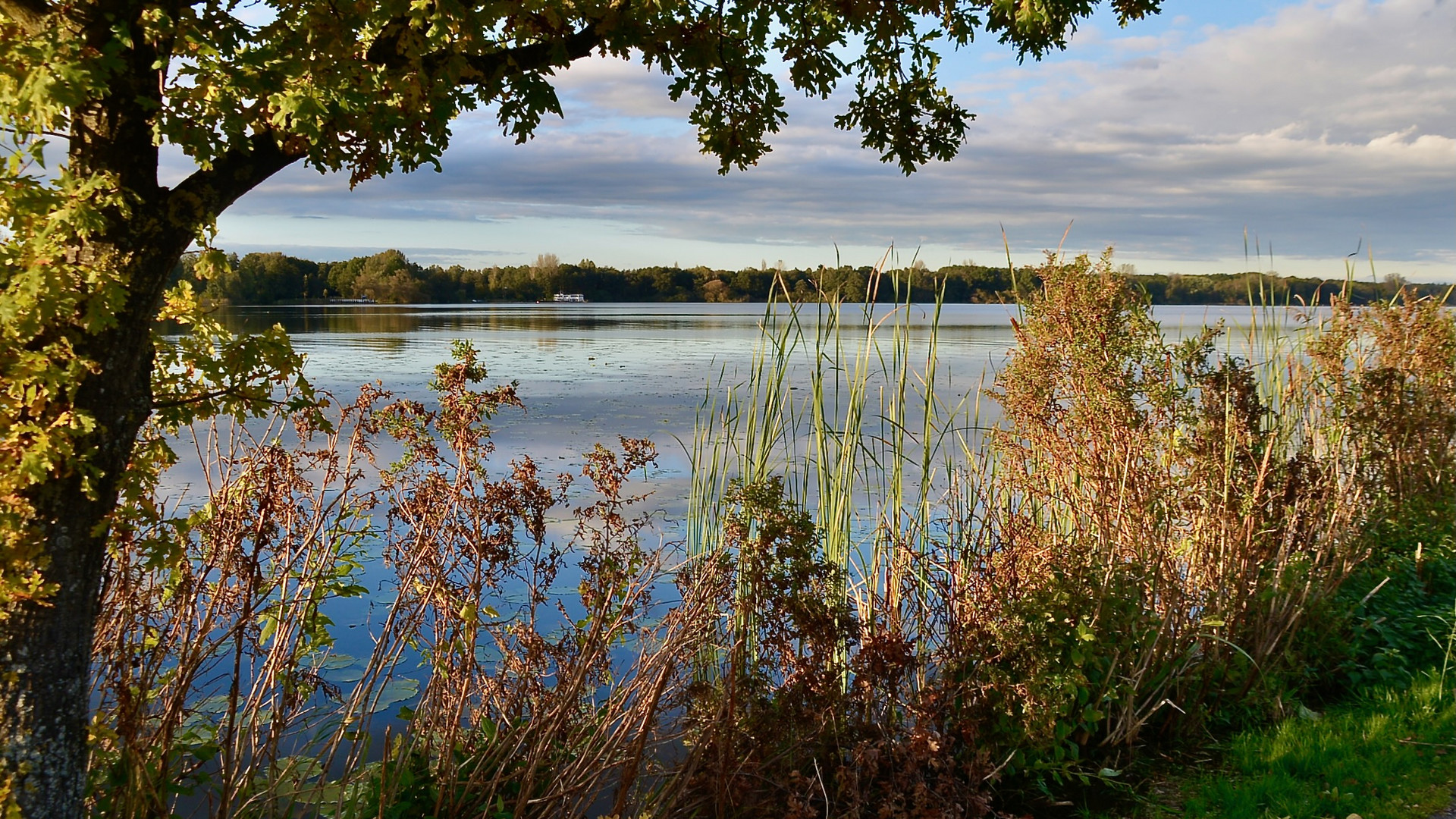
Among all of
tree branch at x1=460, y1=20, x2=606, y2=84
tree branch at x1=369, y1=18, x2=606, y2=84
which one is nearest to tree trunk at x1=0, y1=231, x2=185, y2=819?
tree branch at x1=369, y1=18, x2=606, y2=84

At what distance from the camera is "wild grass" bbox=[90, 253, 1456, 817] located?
2.88 m

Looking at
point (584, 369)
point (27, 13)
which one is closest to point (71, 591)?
point (27, 13)

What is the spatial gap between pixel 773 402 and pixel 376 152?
6.81ft

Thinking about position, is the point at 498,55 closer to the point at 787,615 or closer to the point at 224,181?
the point at 224,181

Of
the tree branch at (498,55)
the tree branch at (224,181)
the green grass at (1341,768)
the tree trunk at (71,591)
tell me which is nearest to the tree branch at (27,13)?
the tree branch at (224,181)

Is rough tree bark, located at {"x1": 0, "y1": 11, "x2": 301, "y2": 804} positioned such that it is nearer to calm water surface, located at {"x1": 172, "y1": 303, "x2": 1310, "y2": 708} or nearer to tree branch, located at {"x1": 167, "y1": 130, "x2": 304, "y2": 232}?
tree branch, located at {"x1": 167, "y1": 130, "x2": 304, "y2": 232}

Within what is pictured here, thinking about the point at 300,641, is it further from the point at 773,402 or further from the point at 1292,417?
the point at 1292,417

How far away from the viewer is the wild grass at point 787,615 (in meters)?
2.88

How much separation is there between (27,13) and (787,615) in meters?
2.68

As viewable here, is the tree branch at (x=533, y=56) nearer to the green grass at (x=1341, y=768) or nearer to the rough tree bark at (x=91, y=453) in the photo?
the rough tree bark at (x=91, y=453)

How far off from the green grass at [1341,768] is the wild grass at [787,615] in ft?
0.81

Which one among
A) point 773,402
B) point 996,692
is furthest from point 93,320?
point 996,692

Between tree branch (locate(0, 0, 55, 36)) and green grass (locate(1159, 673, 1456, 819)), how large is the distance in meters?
4.17

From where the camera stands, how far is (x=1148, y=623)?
12.9 ft
